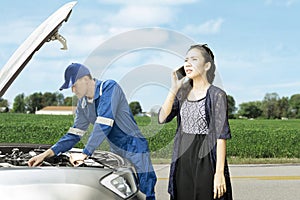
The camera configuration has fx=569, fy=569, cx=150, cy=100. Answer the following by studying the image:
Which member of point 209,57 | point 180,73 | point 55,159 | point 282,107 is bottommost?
point 55,159

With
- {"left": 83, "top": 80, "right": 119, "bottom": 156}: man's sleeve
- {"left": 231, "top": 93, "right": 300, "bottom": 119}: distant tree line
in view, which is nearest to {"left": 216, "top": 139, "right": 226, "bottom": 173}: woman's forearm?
{"left": 83, "top": 80, "right": 119, "bottom": 156}: man's sleeve

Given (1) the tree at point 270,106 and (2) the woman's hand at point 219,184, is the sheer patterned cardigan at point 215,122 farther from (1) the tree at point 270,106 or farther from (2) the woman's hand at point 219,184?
(1) the tree at point 270,106

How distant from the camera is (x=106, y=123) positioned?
417 centimetres

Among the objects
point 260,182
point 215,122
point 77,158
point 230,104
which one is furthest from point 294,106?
point 77,158

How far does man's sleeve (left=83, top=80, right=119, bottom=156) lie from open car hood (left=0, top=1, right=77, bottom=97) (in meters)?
0.60

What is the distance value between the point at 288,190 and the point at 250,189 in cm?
59

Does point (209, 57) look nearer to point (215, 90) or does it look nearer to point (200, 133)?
point (215, 90)

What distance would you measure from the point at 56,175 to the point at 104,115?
96cm

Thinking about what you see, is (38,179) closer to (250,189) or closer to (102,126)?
(102,126)

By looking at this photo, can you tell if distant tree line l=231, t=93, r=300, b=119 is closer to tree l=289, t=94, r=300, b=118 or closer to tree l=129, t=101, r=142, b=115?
tree l=289, t=94, r=300, b=118

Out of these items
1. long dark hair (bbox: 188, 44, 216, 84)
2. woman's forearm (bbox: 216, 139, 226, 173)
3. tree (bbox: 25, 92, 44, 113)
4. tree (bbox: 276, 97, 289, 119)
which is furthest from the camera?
tree (bbox: 276, 97, 289, 119)

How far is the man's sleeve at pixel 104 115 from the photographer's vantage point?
408 centimetres

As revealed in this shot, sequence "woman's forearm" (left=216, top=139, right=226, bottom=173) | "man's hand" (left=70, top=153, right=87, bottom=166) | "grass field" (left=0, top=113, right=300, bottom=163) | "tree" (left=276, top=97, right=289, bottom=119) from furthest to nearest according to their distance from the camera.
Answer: "tree" (left=276, top=97, right=289, bottom=119)
"grass field" (left=0, top=113, right=300, bottom=163)
"woman's forearm" (left=216, top=139, right=226, bottom=173)
"man's hand" (left=70, top=153, right=87, bottom=166)

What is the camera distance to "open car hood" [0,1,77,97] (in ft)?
11.4
